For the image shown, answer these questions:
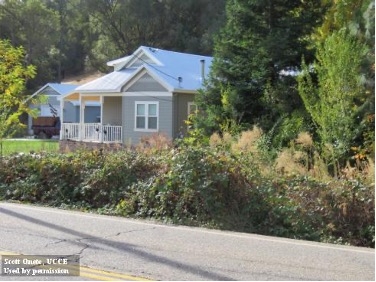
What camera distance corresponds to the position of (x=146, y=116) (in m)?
31.0

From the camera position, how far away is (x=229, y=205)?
10.0 m

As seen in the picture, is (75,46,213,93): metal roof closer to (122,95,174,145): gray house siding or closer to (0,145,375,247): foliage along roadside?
(122,95,174,145): gray house siding

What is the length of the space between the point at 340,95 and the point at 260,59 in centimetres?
409

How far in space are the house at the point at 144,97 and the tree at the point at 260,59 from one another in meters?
9.57

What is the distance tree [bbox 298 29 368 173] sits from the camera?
14.6 metres

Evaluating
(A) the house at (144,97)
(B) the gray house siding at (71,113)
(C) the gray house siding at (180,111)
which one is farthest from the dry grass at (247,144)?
(B) the gray house siding at (71,113)

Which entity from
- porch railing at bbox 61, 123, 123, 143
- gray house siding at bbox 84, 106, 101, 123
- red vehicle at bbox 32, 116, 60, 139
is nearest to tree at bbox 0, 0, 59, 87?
red vehicle at bbox 32, 116, 60, 139

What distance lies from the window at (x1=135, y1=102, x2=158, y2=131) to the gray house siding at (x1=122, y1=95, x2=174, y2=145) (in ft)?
0.71

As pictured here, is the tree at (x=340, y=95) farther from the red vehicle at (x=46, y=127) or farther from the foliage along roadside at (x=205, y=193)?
the red vehicle at (x=46, y=127)

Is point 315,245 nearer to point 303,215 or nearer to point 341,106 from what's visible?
point 303,215

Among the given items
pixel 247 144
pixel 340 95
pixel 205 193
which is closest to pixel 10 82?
pixel 247 144

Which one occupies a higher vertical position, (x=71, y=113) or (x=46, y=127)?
(x=71, y=113)

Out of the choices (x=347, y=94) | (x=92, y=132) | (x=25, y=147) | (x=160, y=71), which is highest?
(x=160, y=71)

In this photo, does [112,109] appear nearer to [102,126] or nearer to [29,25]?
[102,126]
